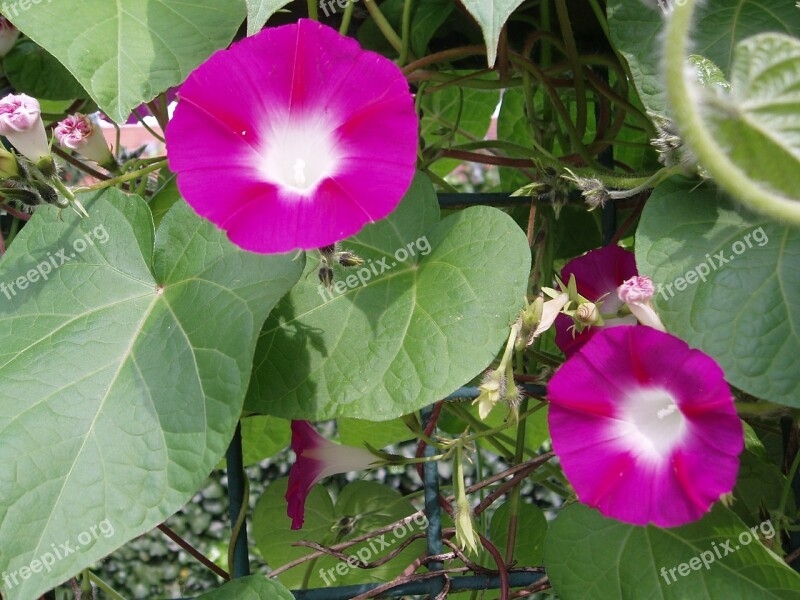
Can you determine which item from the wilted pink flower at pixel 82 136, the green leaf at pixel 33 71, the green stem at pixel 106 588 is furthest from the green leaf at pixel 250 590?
the green leaf at pixel 33 71

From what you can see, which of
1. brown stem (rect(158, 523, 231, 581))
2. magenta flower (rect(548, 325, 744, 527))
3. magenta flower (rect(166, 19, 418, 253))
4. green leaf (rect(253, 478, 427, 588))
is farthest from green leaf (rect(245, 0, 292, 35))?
green leaf (rect(253, 478, 427, 588))

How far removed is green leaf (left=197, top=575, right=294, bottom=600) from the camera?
725 mm

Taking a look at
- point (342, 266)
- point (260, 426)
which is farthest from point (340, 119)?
point (260, 426)

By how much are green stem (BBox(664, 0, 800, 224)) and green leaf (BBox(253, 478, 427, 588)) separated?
659 mm

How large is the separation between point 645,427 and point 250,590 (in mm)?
364

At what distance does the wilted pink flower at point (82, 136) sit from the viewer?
824 millimetres

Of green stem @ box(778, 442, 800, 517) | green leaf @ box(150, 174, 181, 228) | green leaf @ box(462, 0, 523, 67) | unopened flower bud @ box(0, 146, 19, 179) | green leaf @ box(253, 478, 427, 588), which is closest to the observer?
green leaf @ box(462, 0, 523, 67)

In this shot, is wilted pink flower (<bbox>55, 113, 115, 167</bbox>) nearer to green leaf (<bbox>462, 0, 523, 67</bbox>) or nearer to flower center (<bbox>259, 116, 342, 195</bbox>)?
flower center (<bbox>259, 116, 342, 195</bbox>)

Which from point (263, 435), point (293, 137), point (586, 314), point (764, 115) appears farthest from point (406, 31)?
point (263, 435)

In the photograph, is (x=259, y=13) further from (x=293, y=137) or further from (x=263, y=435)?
(x=263, y=435)

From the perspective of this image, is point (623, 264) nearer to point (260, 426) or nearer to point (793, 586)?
point (793, 586)

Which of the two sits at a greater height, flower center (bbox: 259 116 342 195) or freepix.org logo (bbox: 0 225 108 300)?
freepix.org logo (bbox: 0 225 108 300)

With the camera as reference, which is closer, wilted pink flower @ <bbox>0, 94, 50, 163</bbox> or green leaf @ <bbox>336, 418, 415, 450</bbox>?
wilted pink flower @ <bbox>0, 94, 50, 163</bbox>

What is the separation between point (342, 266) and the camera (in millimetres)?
698
